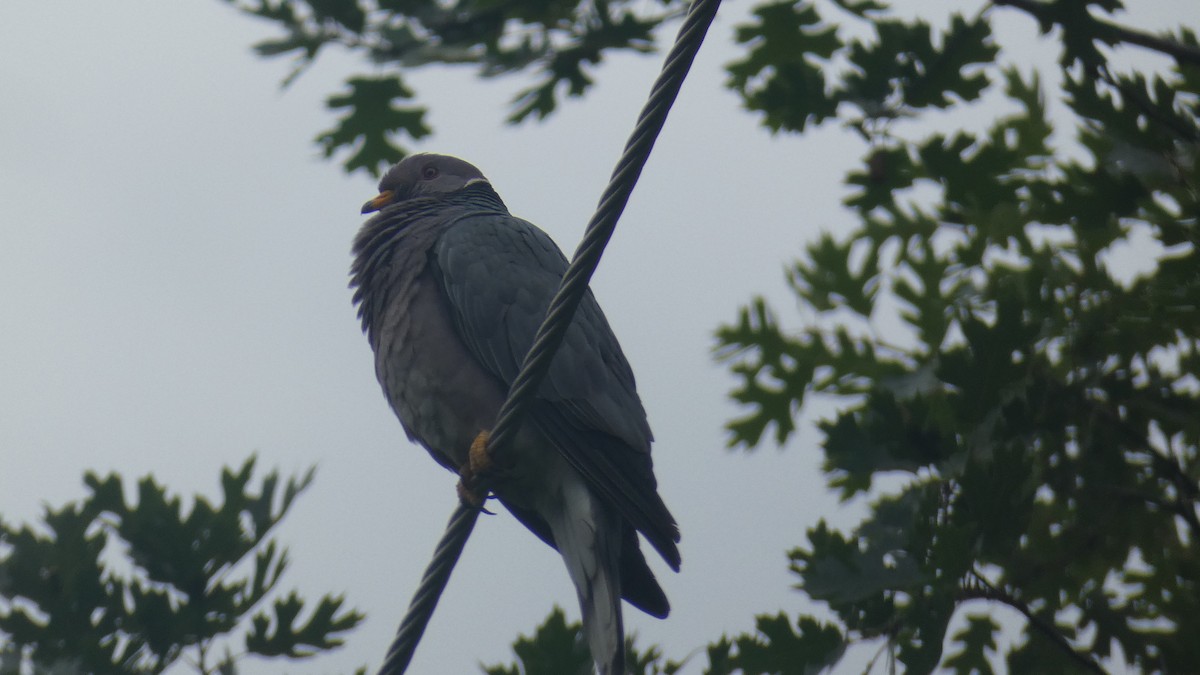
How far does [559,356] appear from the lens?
3.96 metres

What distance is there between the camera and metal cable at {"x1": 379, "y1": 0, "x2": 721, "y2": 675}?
262cm

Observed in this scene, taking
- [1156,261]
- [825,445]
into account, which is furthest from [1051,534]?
[825,445]

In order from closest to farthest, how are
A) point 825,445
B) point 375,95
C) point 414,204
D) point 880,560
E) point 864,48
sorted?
point 880,560, point 825,445, point 864,48, point 375,95, point 414,204

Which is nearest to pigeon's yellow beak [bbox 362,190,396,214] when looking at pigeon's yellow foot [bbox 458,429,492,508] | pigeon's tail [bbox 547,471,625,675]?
pigeon's yellow foot [bbox 458,429,492,508]

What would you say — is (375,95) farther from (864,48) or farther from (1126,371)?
(1126,371)

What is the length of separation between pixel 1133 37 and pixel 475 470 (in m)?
→ 2.30

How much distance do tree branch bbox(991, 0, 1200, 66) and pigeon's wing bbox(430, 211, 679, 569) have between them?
1635mm

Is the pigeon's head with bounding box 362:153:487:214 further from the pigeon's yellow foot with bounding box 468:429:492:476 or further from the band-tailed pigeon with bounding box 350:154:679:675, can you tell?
the pigeon's yellow foot with bounding box 468:429:492:476

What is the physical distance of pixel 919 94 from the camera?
139 inches

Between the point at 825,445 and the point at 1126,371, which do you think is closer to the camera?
the point at 825,445

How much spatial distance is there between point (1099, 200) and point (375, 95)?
7.70ft

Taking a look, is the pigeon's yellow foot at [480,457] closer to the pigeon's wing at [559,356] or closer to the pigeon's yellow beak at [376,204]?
the pigeon's wing at [559,356]

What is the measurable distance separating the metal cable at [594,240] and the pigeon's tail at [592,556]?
84cm

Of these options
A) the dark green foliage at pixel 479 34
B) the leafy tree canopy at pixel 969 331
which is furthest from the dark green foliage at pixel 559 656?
the dark green foliage at pixel 479 34
